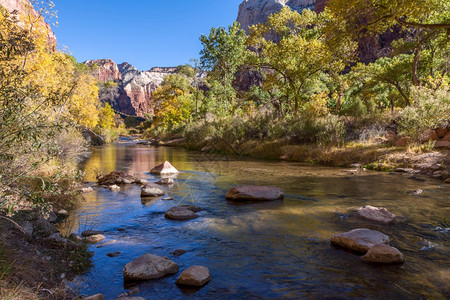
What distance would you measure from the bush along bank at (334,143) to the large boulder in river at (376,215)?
694cm

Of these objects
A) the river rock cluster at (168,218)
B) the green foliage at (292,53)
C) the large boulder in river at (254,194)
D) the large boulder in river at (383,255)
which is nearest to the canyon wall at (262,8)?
the green foliage at (292,53)

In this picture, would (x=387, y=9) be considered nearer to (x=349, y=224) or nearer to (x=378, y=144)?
(x=349, y=224)

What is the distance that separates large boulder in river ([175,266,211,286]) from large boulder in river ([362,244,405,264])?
2655mm

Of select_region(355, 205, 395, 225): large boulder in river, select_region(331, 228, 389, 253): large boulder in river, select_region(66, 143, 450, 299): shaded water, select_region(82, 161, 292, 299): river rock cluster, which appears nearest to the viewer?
select_region(66, 143, 450, 299): shaded water

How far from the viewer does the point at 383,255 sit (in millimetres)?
4750

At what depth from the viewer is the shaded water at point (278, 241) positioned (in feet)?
13.4

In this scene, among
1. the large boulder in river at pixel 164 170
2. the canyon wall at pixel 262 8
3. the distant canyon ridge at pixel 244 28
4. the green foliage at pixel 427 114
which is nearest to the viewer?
the green foliage at pixel 427 114

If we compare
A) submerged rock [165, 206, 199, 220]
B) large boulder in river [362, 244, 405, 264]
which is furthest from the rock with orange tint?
submerged rock [165, 206, 199, 220]

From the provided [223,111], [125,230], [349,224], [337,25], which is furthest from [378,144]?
[223,111]

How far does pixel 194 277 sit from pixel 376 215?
4909 mm

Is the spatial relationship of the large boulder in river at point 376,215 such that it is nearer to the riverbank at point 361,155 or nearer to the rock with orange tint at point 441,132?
the riverbank at point 361,155

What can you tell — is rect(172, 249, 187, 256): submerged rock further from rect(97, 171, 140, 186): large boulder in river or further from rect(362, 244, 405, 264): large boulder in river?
rect(97, 171, 140, 186): large boulder in river

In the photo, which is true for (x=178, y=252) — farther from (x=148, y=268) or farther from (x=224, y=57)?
(x=224, y=57)

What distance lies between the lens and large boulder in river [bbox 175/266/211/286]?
13.6ft
